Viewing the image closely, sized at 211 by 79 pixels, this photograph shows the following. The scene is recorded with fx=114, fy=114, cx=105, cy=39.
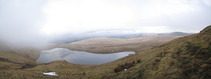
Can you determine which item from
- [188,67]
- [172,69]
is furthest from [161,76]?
[188,67]

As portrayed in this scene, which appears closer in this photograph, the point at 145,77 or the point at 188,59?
the point at 188,59

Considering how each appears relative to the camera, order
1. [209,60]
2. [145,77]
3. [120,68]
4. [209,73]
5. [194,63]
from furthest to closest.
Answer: [120,68] < [145,77] < [194,63] < [209,60] < [209,73]

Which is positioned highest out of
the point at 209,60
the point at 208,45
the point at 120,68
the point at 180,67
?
the point at 208,45

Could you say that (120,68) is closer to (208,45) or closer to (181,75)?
(181,75)

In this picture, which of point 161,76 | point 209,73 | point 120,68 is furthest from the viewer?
point 120,68

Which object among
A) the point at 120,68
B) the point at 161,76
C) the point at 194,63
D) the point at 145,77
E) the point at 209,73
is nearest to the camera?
the point at 209,73

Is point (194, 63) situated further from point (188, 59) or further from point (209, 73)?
point (209, 73)

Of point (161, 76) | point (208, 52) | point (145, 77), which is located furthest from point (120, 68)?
point (208, 52)

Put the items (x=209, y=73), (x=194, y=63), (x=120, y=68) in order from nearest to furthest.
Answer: (x=209, y=73), (x=194, y=63), (x=120, y=68)

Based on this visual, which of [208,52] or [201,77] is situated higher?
[208,52]
